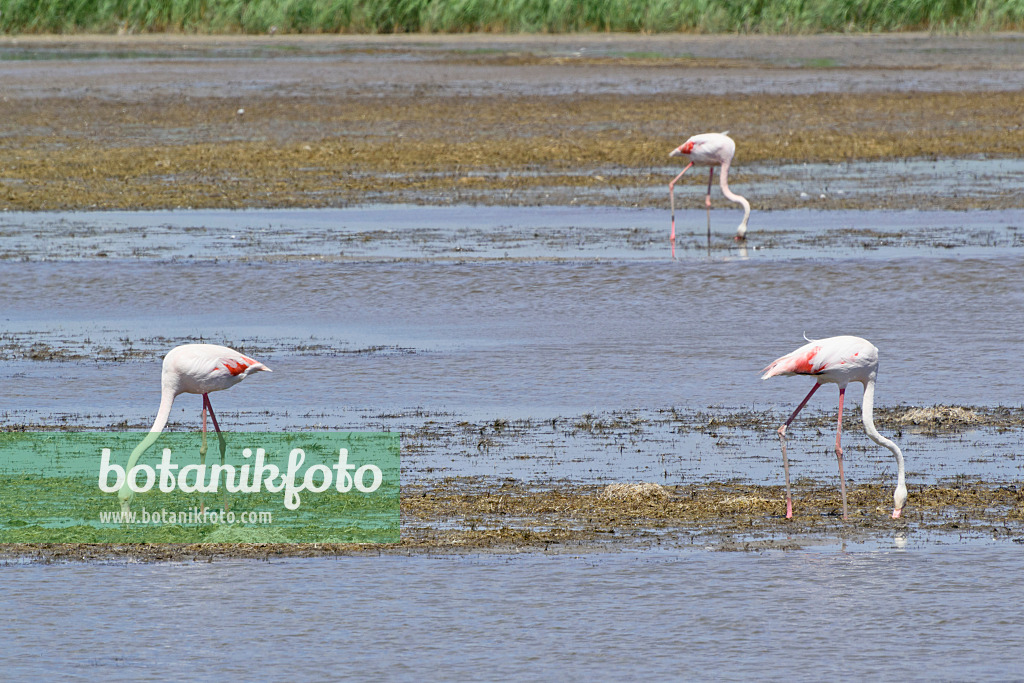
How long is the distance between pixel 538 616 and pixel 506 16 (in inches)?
1677

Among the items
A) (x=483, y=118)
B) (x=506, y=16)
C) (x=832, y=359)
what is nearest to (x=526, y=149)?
(x=483, y=118)

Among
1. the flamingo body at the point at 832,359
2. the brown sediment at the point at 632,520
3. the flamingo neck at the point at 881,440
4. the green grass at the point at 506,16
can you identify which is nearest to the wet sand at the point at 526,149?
the brown sediment at the point at 632,520

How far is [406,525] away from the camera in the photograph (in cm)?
751

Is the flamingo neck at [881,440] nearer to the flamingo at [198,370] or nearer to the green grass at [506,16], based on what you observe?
the flamingo at [198,370]

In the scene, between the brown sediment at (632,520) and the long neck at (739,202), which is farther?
the long neck at (739,202)

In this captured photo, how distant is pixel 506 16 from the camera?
47.9 meters

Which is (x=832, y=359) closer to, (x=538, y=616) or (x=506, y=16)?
(x=538, y=616)

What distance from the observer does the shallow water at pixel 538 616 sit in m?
5.95

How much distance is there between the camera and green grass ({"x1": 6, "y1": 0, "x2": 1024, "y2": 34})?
46.5 metres

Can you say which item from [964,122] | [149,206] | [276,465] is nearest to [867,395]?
[276,465]

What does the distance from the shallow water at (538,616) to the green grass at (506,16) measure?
40766 mm

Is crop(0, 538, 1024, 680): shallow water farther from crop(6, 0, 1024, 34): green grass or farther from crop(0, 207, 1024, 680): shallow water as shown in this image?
crop(6, 0, 1024, 34): green grass

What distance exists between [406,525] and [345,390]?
114 inches

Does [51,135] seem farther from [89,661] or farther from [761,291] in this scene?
[89,661]
